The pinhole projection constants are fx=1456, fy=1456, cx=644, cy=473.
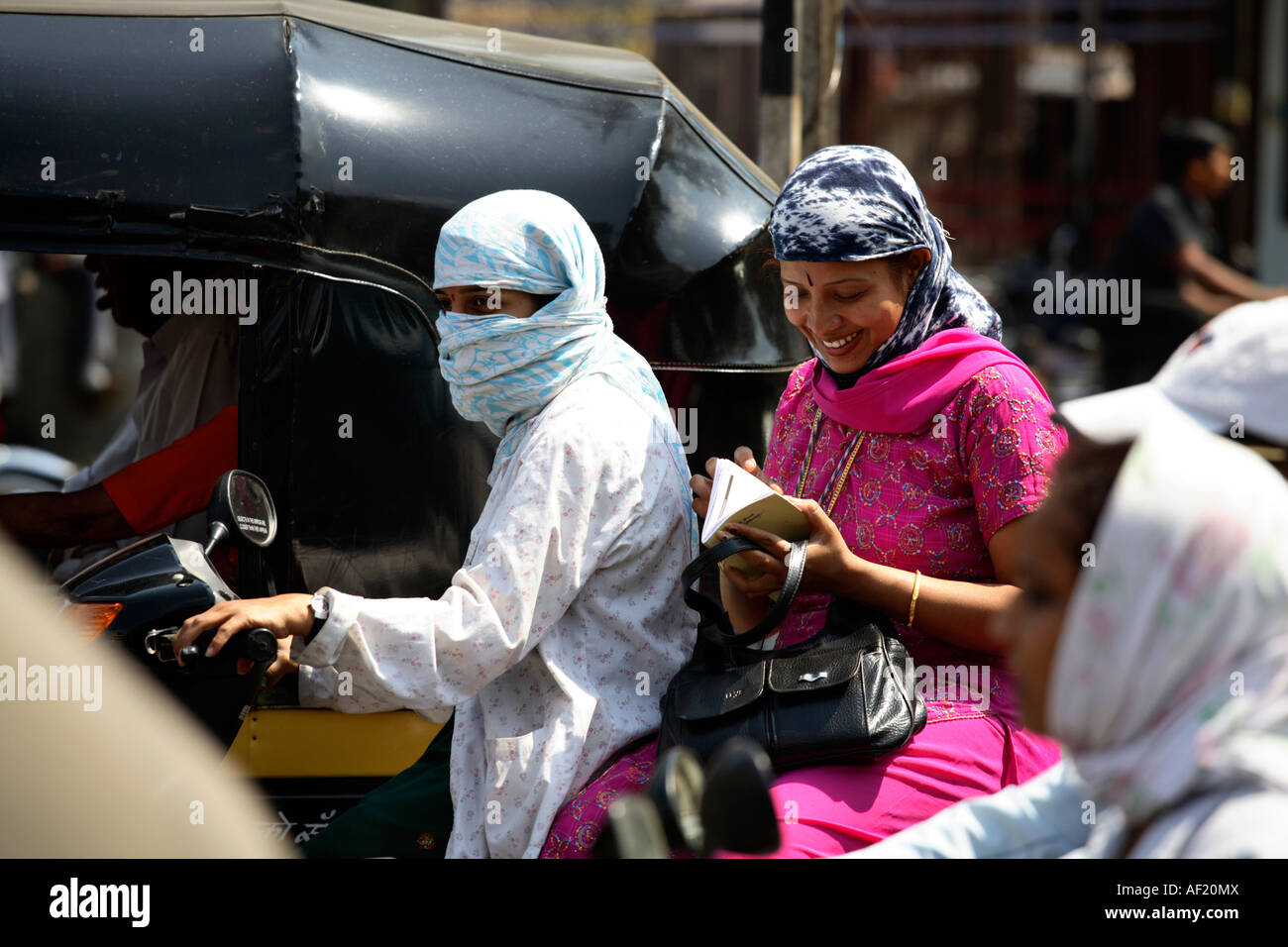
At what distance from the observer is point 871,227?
8.15ft

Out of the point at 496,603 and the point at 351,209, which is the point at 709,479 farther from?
the point at 351,209

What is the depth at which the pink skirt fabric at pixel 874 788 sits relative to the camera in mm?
2252

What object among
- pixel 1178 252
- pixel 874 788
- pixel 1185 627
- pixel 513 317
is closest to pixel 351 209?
pixel 513 317

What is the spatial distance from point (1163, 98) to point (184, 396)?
663 inches

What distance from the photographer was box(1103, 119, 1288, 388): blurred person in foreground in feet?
27.7

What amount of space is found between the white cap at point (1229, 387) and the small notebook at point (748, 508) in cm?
73

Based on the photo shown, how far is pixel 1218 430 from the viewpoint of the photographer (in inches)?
61.9

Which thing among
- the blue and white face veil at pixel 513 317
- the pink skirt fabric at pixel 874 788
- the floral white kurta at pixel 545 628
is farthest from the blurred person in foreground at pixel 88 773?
the blue and white face veil at pixel 513 317

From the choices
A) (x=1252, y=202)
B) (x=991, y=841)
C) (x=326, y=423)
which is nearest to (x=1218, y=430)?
(x=991, y=841)

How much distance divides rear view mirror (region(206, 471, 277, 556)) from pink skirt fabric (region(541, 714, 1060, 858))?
0.71m

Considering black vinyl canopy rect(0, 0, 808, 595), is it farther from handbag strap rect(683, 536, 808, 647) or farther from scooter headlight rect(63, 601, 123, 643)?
handbag strap rect(683, 536, 808, 647)
